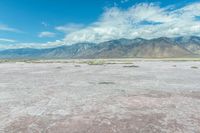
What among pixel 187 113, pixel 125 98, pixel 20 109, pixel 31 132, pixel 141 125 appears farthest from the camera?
pixel 125 98

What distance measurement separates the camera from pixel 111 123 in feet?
33.3

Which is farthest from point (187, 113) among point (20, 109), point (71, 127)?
point (20, 109)

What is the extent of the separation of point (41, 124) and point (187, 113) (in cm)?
754

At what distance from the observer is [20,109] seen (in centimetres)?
1274

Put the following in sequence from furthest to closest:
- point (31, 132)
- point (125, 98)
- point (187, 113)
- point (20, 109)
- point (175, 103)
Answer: point (125, 98)
point (175, 103)
point (20, 109)
point (187, 113)
point (31, 132)

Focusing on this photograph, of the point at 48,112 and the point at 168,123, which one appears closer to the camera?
the point at 168,123

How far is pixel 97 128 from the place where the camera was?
Result: 31.3 ft

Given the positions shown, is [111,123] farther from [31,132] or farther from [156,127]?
[31,132]

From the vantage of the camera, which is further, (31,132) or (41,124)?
(41,124)

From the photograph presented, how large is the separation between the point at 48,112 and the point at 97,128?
369 cm

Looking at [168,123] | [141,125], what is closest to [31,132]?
[141,125]

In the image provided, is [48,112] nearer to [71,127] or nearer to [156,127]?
[71,127]

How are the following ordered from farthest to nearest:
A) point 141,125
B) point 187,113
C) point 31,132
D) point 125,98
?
point 125,98, point 187,113, point 141,125, point 31,132

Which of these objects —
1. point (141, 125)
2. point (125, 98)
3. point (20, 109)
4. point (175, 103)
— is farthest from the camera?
point (125, 98)
